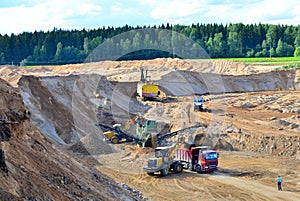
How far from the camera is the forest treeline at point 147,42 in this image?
266 feet

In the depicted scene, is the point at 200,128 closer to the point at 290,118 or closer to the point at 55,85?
the point at 290,118

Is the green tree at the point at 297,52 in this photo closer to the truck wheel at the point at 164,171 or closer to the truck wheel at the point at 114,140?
the truck wheel at the point at 114,140

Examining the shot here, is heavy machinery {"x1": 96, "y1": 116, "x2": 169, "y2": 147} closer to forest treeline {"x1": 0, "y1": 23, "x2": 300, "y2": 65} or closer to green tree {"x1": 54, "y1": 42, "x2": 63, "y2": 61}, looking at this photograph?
forest treeline {"x1": 0, "y1": 23, "x2": 300, "y2": 65}

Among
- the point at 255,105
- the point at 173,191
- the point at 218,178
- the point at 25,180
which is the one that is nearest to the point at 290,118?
the point at 255,105

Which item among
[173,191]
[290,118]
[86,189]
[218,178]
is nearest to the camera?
[86,189]

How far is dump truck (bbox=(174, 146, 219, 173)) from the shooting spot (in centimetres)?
2714

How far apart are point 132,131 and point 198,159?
28.1ft

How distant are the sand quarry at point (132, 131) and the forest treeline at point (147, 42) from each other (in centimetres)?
2015

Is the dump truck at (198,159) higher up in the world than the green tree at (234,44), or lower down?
lower down

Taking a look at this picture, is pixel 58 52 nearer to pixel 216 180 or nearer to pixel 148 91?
pixel 148 91

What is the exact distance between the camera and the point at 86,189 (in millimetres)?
16609

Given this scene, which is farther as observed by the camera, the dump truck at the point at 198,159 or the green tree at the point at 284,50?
the green tree at the point at 284,50

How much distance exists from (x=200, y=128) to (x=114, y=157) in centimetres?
797

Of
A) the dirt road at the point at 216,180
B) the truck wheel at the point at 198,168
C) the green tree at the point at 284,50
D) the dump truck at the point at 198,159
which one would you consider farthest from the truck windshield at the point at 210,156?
the green tree at the point at 284,50
